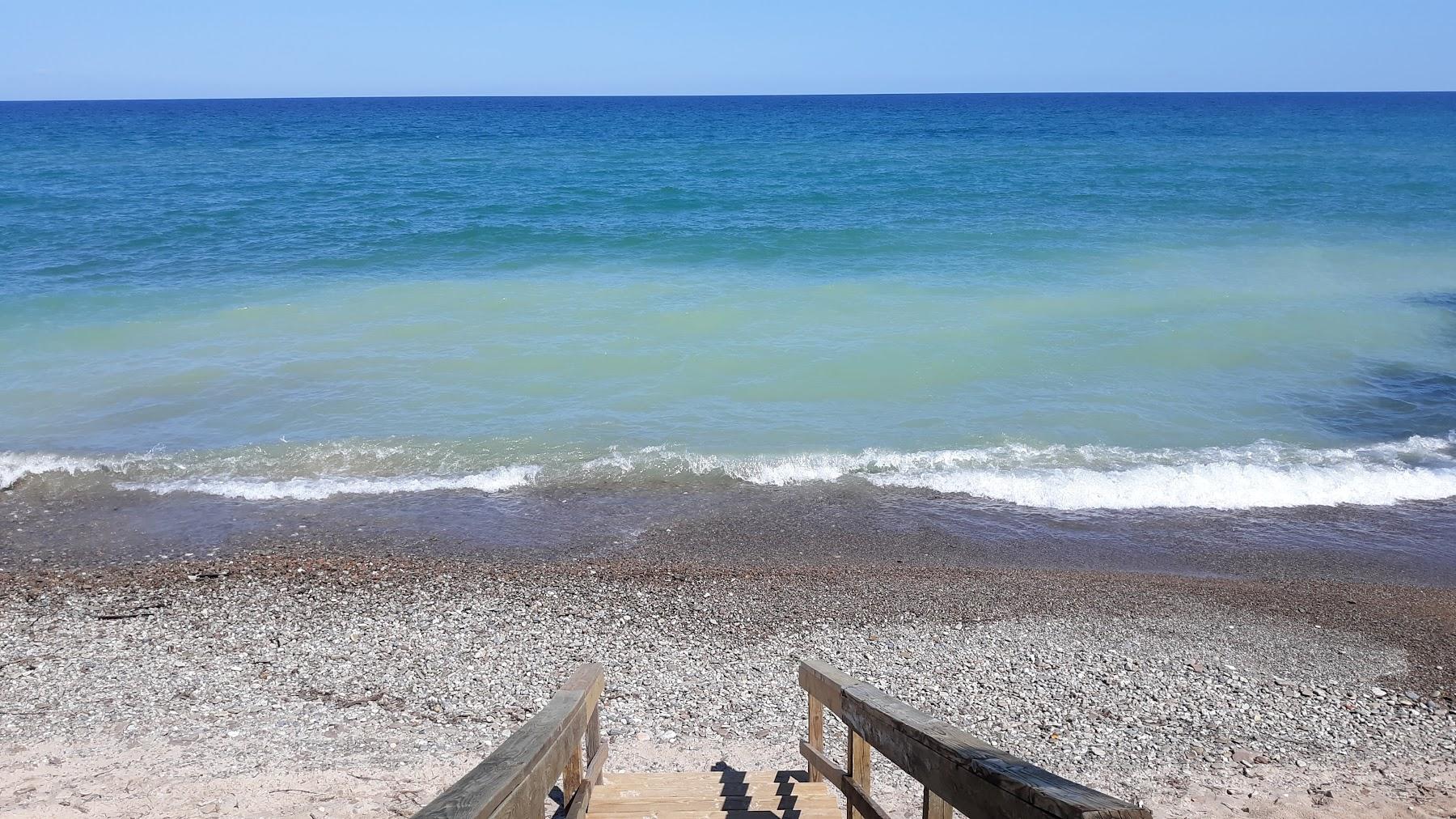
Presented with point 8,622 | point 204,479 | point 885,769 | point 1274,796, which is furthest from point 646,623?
point 204,479

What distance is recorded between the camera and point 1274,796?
17.9ft

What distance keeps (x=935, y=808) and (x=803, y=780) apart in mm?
2105

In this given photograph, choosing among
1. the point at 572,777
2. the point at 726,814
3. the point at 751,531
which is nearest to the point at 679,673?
the point at 726,814

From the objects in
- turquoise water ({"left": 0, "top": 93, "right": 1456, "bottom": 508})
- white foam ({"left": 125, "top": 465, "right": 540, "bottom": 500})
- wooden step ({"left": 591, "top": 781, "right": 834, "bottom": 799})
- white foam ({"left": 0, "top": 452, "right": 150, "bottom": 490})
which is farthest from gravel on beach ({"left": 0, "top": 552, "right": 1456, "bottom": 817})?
white foam ({"left": 0, "top": 452, "right": 150, "bottom": 490})

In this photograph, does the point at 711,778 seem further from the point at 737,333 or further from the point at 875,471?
the point at 737,333

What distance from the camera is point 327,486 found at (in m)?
11.1

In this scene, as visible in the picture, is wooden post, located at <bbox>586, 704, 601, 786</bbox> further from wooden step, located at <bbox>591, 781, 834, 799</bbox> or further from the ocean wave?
the ocean wave

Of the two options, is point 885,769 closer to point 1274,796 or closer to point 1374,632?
point 1274,796

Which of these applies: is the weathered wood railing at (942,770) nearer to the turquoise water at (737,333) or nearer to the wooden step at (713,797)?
the wooden step at (713,797)

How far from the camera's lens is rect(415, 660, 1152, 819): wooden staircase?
6.76 ft

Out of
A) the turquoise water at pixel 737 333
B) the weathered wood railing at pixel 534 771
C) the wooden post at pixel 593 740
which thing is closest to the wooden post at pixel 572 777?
the weathered wood railing at pixel 534 771

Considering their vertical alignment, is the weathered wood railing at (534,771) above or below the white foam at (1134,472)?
above

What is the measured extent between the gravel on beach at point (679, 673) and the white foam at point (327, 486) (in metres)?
1.97

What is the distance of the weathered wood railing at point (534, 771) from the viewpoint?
2.17m
